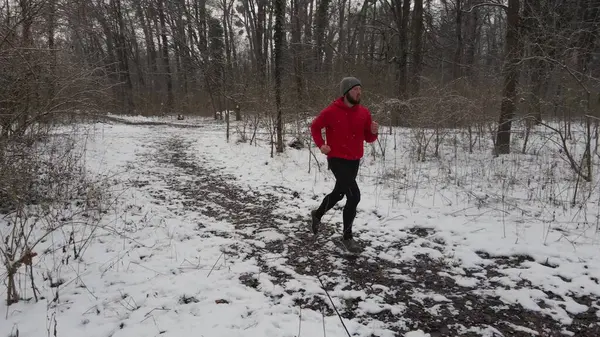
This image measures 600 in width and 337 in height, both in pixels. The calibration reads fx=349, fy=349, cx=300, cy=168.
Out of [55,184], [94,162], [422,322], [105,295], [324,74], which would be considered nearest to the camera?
[422,322]

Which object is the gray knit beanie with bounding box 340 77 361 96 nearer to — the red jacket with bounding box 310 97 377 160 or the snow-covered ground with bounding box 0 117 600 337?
the red jacket with bounding box 310 97 377 160

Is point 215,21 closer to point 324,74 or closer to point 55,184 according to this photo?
point 324,74

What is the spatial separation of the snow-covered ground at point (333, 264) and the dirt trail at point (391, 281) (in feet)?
0.05

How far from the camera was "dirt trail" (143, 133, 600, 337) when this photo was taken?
2887mm

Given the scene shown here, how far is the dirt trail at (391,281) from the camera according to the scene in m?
2.89

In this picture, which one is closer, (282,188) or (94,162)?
(282,188)

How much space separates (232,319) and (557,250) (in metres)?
3.71

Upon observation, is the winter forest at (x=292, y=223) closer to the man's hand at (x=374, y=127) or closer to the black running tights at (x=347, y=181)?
the black running tights at (x=347, y=181)

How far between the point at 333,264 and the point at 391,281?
2.27 ft

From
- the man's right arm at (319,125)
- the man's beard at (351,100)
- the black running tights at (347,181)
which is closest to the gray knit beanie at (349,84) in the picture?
the man's beard at (351,100)

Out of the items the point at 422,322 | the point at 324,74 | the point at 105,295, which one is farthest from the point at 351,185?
the point at 324,74

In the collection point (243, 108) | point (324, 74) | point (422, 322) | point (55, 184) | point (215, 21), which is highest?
point (215, 21)

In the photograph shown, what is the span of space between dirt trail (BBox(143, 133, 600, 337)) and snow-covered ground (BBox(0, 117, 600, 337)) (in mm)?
16

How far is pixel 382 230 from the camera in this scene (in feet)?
16.5
